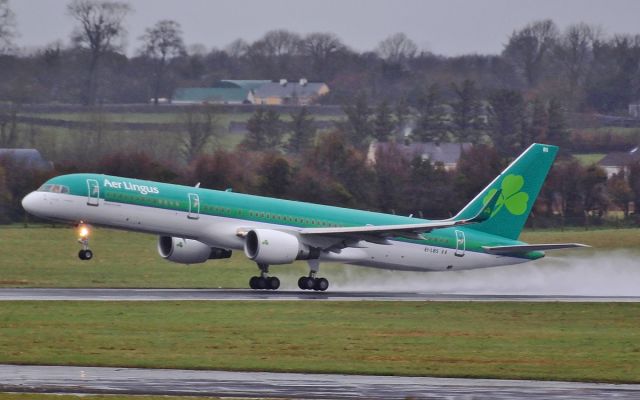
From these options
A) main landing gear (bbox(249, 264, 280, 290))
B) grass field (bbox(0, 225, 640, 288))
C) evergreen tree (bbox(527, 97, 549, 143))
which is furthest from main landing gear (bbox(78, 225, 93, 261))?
evergreen tree (bbox(527, 97, 549, 143))

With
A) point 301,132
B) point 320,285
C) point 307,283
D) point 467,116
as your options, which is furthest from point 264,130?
point 320,285

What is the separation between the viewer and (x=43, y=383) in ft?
Answer: 74.7

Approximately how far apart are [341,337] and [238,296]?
38.2ft

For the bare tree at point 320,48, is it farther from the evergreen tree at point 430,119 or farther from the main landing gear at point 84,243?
the main landing gear at point 84,243

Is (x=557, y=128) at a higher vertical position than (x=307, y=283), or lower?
higher

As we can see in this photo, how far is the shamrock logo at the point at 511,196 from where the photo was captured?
48.8m

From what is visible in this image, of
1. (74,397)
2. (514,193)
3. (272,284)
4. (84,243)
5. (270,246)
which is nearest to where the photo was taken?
(74,397)

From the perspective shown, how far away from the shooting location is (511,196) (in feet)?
161

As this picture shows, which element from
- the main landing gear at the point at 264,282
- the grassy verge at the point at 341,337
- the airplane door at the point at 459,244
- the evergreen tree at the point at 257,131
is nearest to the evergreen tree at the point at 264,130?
the evergreen tree at the point at 257,131

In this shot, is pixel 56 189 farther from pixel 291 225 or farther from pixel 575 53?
pixel 575 53

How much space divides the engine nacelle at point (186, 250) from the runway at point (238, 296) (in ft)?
3.69

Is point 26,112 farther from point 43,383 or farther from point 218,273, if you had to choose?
point 43,383

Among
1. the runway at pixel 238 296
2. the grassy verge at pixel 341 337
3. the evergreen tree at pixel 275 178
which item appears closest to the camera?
the grassy verge at pixel 341 337

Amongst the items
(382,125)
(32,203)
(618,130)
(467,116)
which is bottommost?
(32,203)
